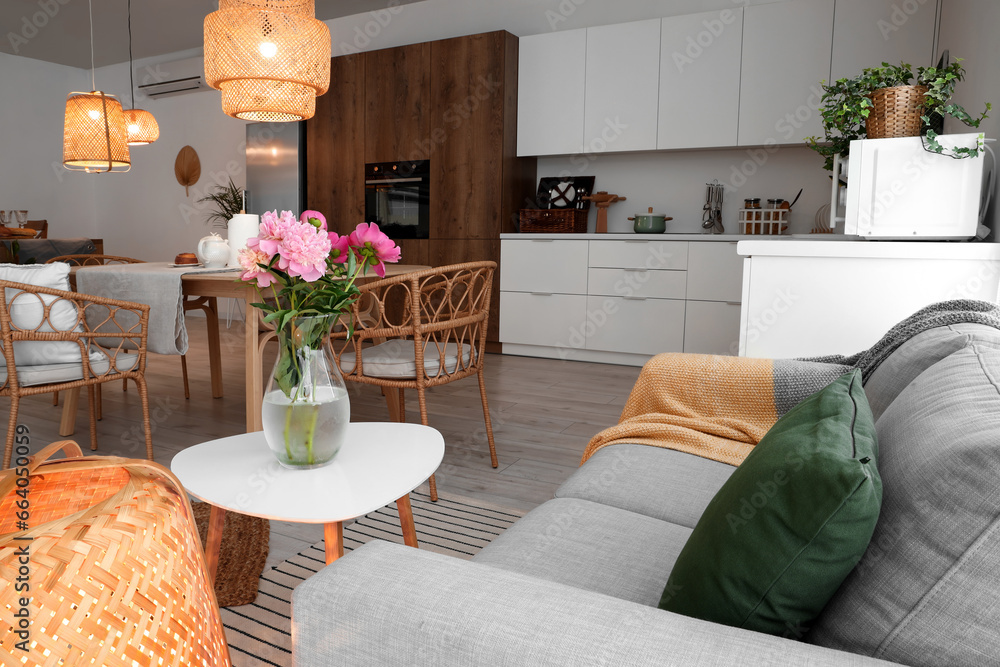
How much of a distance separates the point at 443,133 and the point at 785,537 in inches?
191

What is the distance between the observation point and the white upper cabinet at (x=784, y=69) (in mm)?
4160

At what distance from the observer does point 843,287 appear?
2.07m

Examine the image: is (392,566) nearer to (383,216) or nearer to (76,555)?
(76,555)

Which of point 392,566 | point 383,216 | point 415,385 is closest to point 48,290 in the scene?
point 415,385

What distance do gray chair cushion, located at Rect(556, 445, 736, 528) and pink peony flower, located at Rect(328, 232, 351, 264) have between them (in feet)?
2.09

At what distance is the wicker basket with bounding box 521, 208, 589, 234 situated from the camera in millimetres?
4895

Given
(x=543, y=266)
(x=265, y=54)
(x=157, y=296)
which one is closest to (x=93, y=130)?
(x=265, y=54)

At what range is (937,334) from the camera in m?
1.20

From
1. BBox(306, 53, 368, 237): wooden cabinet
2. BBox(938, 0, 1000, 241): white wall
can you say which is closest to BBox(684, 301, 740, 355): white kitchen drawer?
BBox(938, 0, 1000, 241): white wall

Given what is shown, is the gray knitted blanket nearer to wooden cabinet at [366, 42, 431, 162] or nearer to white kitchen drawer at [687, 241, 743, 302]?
white kitchen drawer at [687, 241, 743, 302]

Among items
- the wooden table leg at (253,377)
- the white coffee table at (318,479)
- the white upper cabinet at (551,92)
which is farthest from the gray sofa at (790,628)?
the white upper cabinet at (551,92)

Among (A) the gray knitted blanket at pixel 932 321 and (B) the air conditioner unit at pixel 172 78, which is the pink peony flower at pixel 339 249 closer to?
(A) the gray knitted blanket at pixel 932 321

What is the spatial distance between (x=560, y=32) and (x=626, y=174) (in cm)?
113

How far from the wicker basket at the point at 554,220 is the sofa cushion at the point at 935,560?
4236 mm
